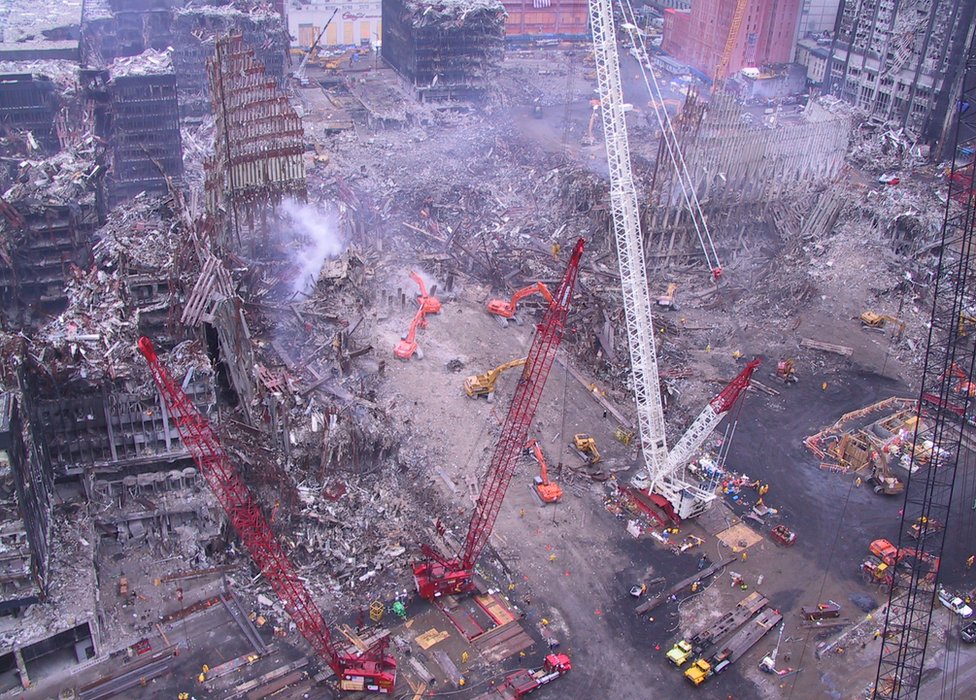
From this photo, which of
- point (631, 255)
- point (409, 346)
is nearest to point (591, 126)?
point (409, 346)

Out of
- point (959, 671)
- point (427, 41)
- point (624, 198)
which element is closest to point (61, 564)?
point (624, 198)

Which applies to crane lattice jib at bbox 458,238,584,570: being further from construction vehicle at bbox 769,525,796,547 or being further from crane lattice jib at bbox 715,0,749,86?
A: crane lattice jib at bbox 715,0,749,86

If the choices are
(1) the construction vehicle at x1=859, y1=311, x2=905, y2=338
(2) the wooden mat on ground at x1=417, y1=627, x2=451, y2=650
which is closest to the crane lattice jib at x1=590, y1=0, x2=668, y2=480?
(2) the wooden mat on ground at x1=417, y1=627, x2=451, y2=650

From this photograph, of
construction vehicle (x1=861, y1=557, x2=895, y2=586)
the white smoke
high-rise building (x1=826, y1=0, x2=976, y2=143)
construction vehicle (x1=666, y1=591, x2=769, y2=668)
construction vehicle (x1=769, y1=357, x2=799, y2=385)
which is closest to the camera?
construction vehicle (x1=666, y1=591, x2=769, y2=668)

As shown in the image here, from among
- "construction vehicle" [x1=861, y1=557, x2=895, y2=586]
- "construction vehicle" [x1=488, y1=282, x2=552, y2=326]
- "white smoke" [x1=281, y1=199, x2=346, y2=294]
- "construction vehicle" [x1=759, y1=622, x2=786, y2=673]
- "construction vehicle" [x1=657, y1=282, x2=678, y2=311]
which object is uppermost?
"white smoke" [x1=281, y1=199, x2=346, y2=294]

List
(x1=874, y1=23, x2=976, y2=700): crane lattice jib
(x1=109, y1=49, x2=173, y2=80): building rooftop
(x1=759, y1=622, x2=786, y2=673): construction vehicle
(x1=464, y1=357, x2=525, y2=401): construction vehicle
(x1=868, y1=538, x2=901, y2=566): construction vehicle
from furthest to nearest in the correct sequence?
(x1=109, y1=49, x2=173, y2=80): building rooftop < (x1=464, y1=357, x2=525, y2=401): construction vehicle < (x1=868, y1=538, x2=901, y2=566): construction vehicle < (x1=759, y1=622, x2=786, y2=673): construction vehicle < (x1=874, y1=23, x2=976, y2=700): crane lattice jib

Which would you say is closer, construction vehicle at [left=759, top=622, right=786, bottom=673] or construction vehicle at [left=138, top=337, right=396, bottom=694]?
construction vehicle at [left=138, top=337, right=396, bottom=694]

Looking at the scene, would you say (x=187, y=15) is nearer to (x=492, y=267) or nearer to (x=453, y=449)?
(x=492, y=267)
